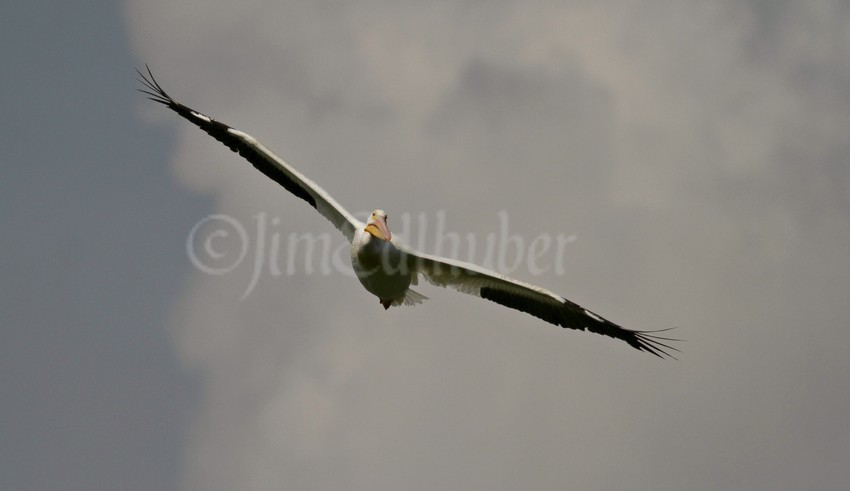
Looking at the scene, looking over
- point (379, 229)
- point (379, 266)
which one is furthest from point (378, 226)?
point (379, 266)

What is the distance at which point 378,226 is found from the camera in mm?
17438

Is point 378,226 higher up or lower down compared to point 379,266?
higher up

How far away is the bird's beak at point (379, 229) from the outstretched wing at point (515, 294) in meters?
0.21

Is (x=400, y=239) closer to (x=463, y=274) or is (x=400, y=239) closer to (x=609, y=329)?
(x=463, y=274)

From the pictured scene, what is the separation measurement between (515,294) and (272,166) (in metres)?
4.32

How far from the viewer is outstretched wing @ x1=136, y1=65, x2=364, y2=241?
59.9 feet

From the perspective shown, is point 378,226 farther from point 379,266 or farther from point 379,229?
point 379,266

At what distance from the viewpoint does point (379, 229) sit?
1736 centimetres

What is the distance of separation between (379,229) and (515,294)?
2.05 meters

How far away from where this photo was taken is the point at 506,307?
17.6 metres

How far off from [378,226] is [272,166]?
8.12 ft

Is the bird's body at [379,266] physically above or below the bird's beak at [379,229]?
below

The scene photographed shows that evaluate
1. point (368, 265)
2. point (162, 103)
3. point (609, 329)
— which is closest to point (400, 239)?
point (368, 265)

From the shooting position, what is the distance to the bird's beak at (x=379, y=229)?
17.2 m
